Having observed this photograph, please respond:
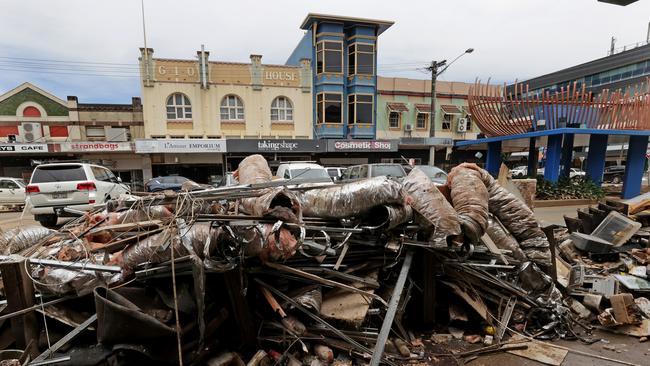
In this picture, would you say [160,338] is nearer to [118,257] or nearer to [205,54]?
[118,257]

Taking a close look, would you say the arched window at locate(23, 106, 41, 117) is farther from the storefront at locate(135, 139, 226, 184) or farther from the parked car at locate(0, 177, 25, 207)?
the parked car at locate(0, 177, 25, 207)

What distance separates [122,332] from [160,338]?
264 millimetres

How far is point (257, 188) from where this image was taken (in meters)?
3.30

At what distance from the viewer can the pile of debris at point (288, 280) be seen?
2.33 m

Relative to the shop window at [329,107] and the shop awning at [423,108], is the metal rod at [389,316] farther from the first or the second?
the shop awning at [423,108]

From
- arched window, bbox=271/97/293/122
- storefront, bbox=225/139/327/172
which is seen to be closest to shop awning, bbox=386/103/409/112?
storefront, bbox=225/139/327/172

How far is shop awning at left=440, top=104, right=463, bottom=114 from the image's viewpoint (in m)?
24.5

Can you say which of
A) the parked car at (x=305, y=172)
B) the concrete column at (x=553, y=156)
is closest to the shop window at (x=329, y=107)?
the parked car at (x=305, y=172)

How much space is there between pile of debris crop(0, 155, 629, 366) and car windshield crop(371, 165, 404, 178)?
20.8 feet

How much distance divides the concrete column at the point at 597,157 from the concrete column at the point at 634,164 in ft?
3.10

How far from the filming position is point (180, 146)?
17.4 metres

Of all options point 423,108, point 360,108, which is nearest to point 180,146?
point 360,108

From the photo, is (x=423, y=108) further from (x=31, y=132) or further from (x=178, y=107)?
(x=31, y=132)

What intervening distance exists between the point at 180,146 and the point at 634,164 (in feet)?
69.1
